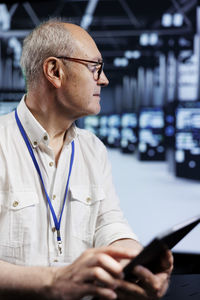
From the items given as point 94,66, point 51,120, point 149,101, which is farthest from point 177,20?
point 51,120

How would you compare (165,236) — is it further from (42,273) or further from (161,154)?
(161,154)

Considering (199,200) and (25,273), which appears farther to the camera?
(199,200)

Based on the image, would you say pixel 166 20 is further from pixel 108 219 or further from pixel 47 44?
pixel 108 219

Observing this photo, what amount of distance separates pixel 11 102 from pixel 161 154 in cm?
144

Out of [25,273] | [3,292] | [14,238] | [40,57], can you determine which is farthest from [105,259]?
[40,57]

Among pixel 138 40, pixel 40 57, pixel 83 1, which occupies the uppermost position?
pixel 83 1

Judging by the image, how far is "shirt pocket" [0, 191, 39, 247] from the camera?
132 cm

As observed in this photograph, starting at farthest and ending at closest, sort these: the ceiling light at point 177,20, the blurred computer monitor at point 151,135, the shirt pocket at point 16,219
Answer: the blurred computer monitor at point 151,135
the ceiling light at point 177,20
the shirt pocket at point 16,219

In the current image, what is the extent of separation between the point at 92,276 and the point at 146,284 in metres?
0.16

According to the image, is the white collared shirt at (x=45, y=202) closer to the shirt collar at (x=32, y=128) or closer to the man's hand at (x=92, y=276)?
the shirt collar at (x=32, y=128)

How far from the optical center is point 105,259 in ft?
2.87

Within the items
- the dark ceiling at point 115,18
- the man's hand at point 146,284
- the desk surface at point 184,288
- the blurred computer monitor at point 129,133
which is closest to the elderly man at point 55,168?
the desk surface at point 184,288

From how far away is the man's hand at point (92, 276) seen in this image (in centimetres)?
87

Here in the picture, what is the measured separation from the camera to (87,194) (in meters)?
1.47
